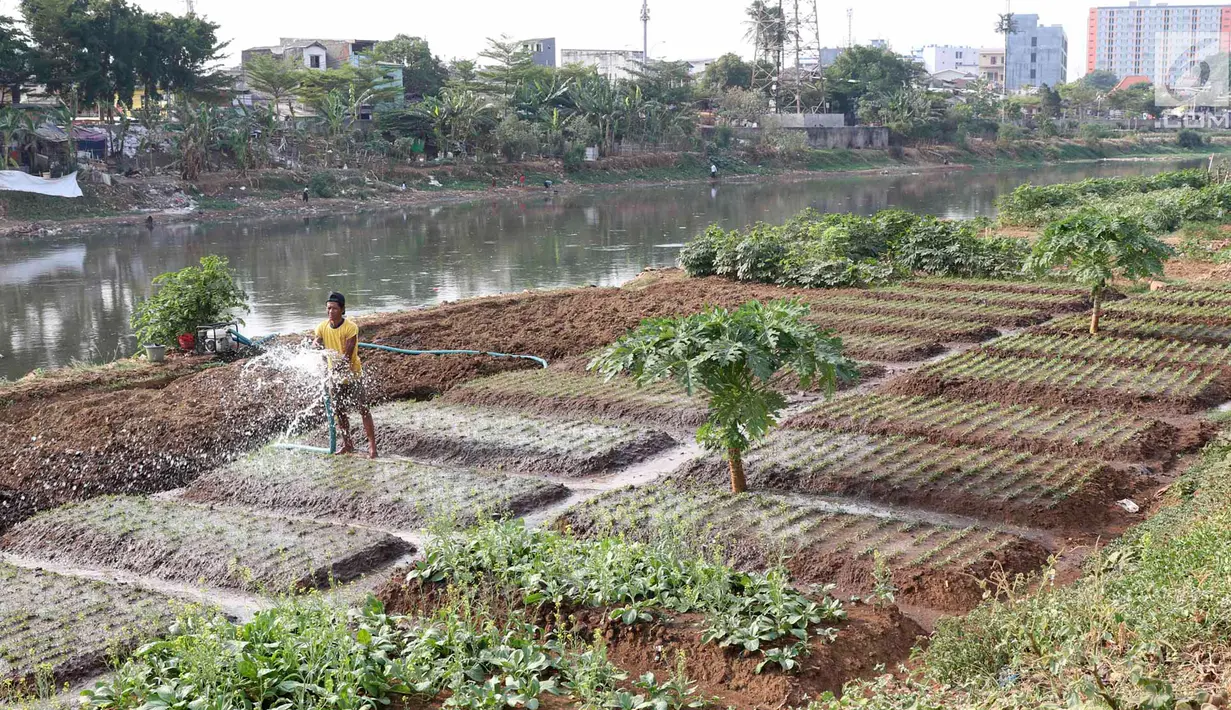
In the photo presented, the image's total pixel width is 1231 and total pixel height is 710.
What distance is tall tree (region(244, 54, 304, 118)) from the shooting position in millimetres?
61219

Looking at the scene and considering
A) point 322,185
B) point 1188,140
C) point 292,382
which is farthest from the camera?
point 1188,140

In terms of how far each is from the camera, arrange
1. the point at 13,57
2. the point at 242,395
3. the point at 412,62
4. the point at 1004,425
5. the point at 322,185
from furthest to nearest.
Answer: the point at 412,62, the point at 322,185, the point at 13,57, the point at 242,395, the point at 1004,425

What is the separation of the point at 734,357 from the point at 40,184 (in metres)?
42.3

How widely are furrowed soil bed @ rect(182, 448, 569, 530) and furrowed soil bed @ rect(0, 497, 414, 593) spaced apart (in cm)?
56

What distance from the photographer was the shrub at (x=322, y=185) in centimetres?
5284

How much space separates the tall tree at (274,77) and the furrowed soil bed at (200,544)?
55.2m

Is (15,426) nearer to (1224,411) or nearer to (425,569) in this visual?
(425,569)

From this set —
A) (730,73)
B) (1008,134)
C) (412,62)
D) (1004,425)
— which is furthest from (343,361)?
(1008,134)

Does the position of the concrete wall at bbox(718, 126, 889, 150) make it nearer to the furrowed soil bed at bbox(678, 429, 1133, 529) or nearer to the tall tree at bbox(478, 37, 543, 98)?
the tall tree at bbox(478, 37, 543, 98)

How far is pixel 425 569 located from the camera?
759cm

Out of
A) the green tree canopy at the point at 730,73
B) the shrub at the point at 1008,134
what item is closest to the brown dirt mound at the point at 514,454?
the green tree canopy at the point at 730,73

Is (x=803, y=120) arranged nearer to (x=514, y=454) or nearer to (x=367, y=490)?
(x=514, y=454)

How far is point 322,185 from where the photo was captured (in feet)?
174

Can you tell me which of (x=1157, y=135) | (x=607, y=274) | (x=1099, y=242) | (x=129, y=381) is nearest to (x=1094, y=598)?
(x=1099, y=242)
